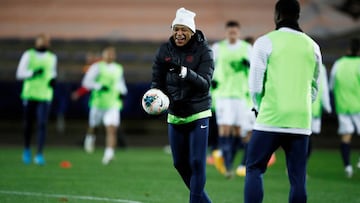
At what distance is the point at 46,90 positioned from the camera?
63.8ft

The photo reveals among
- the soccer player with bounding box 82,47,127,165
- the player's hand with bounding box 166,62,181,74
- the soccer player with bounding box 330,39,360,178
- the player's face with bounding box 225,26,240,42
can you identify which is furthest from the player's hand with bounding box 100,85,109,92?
the player's hand with bounding box 166,62,181,74

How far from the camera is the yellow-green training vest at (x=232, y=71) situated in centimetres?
1738

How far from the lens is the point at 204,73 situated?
404 inches

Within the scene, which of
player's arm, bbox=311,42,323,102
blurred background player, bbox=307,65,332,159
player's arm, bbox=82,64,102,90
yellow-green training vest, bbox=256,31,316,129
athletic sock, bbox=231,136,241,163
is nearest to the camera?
yellow-green training vest, bbox=256,31,316,129

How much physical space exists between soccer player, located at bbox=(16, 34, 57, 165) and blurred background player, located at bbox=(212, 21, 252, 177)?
12.9 ft

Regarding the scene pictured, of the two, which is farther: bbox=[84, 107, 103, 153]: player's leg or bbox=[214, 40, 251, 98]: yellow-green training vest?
bbox=[84, 107, 103, 153]: player's leg

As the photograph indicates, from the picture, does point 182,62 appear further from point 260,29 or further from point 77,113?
point 260,29

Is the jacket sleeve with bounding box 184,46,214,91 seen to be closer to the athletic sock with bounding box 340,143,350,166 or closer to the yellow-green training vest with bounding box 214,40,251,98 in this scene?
the yellow-green training vest with bounding box 214,40,251,98

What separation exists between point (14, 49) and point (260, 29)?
32.7 ft

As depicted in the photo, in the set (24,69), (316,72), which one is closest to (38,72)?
(24,69)

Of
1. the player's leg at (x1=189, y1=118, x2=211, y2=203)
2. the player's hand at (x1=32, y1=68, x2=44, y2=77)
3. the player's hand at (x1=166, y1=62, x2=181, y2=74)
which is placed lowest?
the player's leg at (x1=189, y1=118, x2=211, y2=203)

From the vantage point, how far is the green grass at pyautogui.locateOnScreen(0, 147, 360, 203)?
13.0 m

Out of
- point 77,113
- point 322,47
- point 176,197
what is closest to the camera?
point 176,197

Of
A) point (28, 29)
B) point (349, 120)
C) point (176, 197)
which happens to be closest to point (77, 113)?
point (28, 29)
